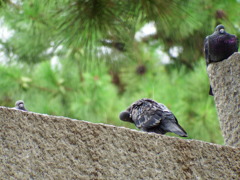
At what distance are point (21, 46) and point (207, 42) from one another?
5.44 feet

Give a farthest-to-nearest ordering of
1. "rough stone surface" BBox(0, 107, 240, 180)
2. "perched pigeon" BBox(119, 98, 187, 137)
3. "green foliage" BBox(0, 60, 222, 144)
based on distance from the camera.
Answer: "green foliage" BBox(0, 60, 222, 144), "perched pigeon" BBox(119, 98, 187, 137), "rough stone surface" BBox(0, 107, 240, 180)

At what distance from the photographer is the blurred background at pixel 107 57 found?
168cm

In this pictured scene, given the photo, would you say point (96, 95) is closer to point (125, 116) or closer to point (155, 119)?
point (125, 116)

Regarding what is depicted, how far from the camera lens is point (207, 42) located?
132cm

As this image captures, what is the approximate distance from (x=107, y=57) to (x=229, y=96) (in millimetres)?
920

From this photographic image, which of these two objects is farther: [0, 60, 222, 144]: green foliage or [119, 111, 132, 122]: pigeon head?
[0, 60, 222, 144]: green foliage

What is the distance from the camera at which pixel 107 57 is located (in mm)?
1985

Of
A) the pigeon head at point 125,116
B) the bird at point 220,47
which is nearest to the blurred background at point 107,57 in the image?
the bird at point 220,47

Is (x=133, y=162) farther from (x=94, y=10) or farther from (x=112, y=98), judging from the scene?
(x=112, y=98)

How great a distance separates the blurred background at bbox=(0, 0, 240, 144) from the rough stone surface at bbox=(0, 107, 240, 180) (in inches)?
32.4

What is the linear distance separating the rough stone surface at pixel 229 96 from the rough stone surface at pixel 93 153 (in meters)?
0.17

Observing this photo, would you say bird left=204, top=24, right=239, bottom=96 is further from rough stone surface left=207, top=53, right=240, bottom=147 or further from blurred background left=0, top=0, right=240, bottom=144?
blurred background left=0, top=0, right=240, bottom=144

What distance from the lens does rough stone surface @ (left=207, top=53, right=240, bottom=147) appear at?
3.70 feet

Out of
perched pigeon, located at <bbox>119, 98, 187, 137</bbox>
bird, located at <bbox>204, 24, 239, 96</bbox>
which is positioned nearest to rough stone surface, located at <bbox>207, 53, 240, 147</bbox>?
bird, located at <bbox>204, 24, 239, 96</bbox>
